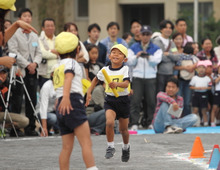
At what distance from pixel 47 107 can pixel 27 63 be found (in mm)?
945

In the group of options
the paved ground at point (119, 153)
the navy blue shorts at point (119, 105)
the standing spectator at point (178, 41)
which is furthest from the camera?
the standing spectator at point (178, 41)

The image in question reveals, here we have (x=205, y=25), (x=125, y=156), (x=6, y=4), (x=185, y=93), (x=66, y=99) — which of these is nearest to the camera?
(x=66, y=99)

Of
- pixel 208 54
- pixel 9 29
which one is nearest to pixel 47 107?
pixel 208 54

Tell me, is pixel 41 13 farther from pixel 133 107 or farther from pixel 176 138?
pixel 176 138

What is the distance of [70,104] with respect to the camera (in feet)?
21.9

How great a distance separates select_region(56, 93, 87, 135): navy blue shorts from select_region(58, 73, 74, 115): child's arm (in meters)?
0.07

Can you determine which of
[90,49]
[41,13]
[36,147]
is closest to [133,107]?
[90,49]

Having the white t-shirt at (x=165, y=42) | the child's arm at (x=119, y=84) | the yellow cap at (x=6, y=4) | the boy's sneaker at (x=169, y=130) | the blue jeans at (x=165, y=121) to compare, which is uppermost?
the yellow cap at (x=6, y=4)

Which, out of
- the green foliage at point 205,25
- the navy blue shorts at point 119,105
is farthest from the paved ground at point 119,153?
the green foliage at point 205,25

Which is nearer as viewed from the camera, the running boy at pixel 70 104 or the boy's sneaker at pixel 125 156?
the running boy at pixel 70 104

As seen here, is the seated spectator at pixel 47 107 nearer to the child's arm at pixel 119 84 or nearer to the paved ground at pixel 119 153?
the paved ground at pixel 119 153

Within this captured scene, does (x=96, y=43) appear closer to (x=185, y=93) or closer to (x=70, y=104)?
(x=185, y=93)

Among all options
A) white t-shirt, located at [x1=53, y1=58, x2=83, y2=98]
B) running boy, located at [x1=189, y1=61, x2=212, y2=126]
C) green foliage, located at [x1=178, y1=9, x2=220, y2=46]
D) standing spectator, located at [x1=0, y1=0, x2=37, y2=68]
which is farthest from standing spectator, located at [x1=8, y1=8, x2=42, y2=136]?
green foliage, located at [x1=178, y1=9, x2=220, y2=46]

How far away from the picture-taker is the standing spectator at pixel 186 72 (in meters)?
15.2
